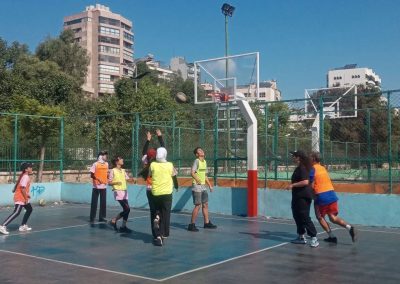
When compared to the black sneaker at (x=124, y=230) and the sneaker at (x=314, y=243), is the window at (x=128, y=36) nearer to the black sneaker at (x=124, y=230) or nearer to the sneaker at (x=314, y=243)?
the black sneaker at (x=124, y=230)

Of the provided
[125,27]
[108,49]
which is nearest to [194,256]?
[108,49]

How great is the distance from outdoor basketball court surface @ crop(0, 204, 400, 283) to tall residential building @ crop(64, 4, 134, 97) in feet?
271

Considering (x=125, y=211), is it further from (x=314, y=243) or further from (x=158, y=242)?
(x=314, y=243)

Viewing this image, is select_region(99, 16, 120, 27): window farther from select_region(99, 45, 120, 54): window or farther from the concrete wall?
the concrete wall

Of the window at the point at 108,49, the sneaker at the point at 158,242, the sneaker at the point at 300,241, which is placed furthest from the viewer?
the window at the point at 108,49

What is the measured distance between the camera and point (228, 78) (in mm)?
15609

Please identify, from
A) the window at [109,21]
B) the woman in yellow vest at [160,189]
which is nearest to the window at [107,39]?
the window at [109,21]

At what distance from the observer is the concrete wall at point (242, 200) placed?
1209 centimetres

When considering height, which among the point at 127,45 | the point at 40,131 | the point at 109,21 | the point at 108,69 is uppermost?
the point at 109,21

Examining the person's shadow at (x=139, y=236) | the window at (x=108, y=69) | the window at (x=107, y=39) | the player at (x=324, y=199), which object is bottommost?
the person's shadow at (x=139, y=236)

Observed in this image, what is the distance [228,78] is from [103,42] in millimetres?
84513

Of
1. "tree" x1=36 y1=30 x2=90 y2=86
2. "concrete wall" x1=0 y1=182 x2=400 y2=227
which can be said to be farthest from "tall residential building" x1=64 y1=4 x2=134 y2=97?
"concrete wall" x1=0 y1=182 x2=400 y2=227

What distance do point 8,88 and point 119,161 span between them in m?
25.4

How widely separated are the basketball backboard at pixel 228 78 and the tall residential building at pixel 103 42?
7665cm
